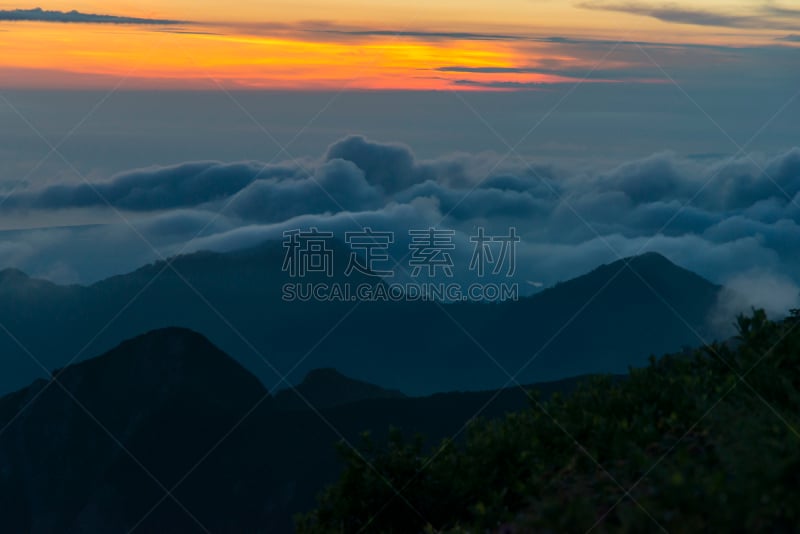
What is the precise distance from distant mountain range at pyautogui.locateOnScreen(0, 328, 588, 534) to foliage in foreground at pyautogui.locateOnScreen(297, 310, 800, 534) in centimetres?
2232

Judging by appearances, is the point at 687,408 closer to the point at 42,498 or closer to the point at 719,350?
the point at 719,350

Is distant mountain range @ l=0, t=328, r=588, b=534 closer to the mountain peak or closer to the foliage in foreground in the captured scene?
the mountain peak

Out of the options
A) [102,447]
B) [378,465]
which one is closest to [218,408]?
[102,447]

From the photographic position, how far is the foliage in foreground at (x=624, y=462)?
620 centimetres

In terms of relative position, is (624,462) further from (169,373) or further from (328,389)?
(169,373)

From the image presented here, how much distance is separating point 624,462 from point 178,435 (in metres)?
48.4

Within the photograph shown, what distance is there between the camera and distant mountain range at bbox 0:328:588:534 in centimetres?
4294

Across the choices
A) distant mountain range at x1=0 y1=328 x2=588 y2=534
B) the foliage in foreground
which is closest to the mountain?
distant mountain range at x1=0 y1=328 x2=588 y2=534

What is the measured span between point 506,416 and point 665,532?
5416 millimetres

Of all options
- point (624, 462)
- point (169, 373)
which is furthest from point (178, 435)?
point (624, 462)

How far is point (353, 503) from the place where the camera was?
1113cm

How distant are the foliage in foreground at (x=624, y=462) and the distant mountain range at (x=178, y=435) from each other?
22322mm

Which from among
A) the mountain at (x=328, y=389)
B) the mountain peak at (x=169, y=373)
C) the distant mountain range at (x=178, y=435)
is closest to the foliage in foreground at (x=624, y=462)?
the distant mountain range at (x=178, y=435)

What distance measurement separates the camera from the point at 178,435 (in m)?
54.2
